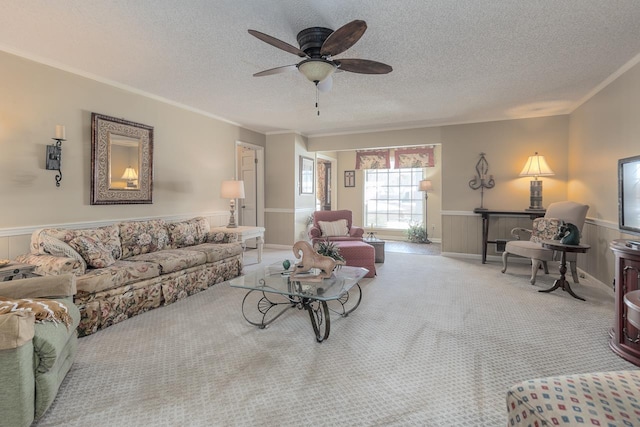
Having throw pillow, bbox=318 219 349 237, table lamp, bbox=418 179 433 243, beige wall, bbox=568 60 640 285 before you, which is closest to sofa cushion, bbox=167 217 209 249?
throw pillow, bbox=318 219 349 237

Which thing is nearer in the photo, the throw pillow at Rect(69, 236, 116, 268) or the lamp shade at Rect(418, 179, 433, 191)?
the throw pillow at Rect(69, 236, 116, 268)

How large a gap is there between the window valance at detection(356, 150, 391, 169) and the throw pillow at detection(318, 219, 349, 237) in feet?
10.7

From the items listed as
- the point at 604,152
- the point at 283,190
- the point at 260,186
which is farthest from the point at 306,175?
the point at 604,152

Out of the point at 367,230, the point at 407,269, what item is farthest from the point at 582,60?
the point at 367,230

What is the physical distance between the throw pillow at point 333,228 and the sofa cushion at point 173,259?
2098 mm

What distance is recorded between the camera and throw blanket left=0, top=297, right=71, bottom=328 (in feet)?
5.37

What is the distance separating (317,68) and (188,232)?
9.62ft

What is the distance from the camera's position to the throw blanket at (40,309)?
164 centimetres

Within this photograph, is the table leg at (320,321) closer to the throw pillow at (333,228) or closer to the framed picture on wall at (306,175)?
the throw pillow at (333,228)

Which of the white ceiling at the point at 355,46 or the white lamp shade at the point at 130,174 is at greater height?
the white ceiling at the point at 355,46

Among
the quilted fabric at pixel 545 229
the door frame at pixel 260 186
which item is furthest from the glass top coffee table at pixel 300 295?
the door frame at pixel 260 186

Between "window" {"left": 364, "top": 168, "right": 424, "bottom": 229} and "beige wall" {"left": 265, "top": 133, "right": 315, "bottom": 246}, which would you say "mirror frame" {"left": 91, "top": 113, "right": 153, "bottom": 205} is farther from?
"window" {"left": 364, "top": 168, "right": 424, "bottom": 229}

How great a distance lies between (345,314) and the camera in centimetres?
295

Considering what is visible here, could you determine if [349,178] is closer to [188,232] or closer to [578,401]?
[188,232]
